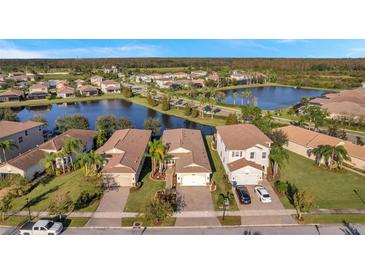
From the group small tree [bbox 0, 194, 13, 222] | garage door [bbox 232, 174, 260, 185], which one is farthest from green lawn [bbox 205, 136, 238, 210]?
small tree [bbox 0, 194, 13, 222]

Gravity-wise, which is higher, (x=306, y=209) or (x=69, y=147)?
(x=69, y=147)

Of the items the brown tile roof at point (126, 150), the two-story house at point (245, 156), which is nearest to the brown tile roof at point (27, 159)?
the brown tile roof at point (126, 150)

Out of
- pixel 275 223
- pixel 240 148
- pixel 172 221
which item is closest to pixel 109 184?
pixel 172 221

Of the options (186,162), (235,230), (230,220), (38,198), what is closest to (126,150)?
(186,162)

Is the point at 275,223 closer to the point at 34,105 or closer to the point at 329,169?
the point at 329,169

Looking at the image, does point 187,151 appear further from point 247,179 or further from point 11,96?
point 11,96

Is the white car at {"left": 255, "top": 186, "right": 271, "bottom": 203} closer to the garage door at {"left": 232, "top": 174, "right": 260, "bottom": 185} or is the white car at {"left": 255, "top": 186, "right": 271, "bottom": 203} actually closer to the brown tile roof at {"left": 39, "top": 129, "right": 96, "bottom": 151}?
the garage door at {"left": 232, "top": 174, "right": 260, "bottom": 185}
